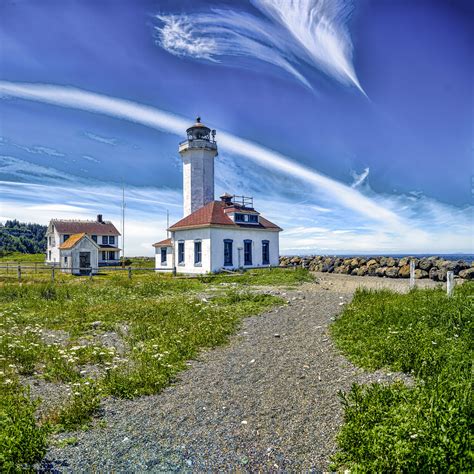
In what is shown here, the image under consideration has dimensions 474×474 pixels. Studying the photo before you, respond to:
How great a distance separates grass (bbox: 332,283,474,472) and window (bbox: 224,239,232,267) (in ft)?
73.0

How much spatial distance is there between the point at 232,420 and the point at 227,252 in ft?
84.7

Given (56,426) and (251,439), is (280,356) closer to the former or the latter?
(251,439)

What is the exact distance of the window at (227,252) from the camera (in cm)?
3121

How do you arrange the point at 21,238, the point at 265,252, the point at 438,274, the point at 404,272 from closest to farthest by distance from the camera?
1. the point at 438,274
2. the point at 404,272
3. the point at 265,252
4. the point at 21,238

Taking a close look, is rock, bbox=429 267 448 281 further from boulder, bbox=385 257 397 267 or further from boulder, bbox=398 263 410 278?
boulder, bbox=385 257 397 267

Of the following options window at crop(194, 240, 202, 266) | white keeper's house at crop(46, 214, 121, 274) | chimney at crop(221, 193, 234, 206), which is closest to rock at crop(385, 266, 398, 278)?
chimney at crop(221, 193, 234, 206)

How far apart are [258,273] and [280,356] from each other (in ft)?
64.6

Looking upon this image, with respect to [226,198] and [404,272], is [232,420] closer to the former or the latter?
[404,272]

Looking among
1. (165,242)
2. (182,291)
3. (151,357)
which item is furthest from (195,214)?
(151,357)

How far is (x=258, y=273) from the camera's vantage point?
2834cm

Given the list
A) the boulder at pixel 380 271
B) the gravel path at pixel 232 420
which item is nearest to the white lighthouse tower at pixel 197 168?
the boulder at pixel 380 271

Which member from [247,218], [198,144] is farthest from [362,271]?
[198,144]

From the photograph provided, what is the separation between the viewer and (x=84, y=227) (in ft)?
187

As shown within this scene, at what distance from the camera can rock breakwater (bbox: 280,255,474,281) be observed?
93.4 feet
